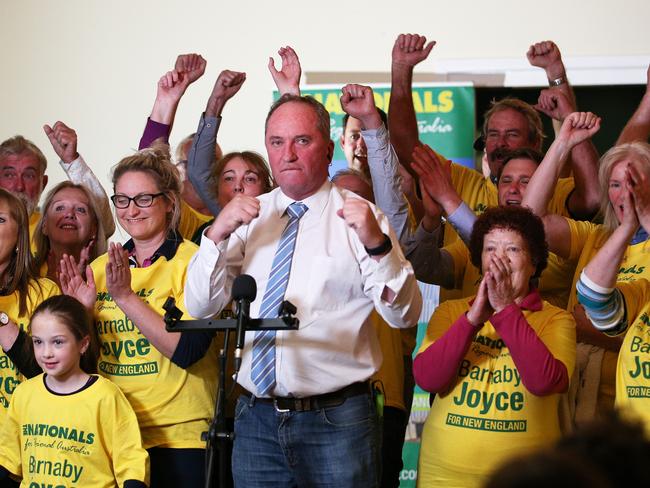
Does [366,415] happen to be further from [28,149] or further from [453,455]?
[28,149]

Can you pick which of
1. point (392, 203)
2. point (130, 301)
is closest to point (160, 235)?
point (130, 301)

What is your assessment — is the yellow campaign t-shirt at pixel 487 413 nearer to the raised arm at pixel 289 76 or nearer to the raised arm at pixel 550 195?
the raised arm at pixel 550 195

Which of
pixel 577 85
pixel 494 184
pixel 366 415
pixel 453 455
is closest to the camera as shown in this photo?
pixel 366 415

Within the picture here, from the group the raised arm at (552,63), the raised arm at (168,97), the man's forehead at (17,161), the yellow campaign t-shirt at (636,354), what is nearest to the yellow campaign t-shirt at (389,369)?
the yellow campaign t-shirt at (636,354)

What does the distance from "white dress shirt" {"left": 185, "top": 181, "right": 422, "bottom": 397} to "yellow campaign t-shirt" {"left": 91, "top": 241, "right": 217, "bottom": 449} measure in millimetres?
439

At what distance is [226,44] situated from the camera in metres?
6.34

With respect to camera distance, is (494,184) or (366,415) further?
(494,184)

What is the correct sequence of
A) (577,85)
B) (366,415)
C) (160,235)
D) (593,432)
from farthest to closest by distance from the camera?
(577,85)
(160,235)
(366,415)
(593,432)

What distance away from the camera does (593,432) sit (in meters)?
1.08

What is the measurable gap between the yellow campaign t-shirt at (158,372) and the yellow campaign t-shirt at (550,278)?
95cm

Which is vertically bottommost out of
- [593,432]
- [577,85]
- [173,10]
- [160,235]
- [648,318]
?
[593,432]

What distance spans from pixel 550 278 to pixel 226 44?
358 centimetres

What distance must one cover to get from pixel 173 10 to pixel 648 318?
4447mm

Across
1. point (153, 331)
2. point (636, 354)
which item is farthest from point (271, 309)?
point (636, 354)
